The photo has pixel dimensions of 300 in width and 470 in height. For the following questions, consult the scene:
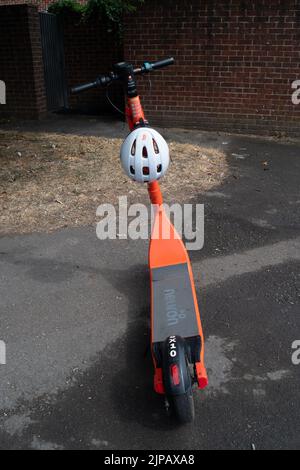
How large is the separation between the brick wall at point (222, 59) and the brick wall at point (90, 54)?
1.47m

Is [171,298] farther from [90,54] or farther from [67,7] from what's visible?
[67,7]

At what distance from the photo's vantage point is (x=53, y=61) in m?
10.7

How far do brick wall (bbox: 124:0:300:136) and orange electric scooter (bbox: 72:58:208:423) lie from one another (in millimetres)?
5952

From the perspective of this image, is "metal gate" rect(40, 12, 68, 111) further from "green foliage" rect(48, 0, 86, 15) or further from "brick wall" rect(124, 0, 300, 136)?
"brick wall" rect(124, 0, 300, 136)

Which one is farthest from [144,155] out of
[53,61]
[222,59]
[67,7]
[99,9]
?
[67,7]

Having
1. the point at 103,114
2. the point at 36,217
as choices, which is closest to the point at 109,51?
the point at 103,114

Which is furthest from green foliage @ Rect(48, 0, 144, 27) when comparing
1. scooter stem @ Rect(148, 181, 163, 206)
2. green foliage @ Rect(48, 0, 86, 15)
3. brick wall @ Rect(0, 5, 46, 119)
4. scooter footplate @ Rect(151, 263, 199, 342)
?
scooter footplate @ Rect(151, 263, 199, 342)

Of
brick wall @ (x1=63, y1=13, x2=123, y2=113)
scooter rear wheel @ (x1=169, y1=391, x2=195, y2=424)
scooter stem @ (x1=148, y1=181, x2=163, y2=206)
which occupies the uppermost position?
brick wall @ (x1=63, y1=13, x2=123, y2=113)

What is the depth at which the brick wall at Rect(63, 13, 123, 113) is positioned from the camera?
10.3 metres

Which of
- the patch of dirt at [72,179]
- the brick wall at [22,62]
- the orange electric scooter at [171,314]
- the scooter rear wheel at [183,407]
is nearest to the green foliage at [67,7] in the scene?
the brick wall at [22,62]

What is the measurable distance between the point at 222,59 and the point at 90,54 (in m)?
3.65

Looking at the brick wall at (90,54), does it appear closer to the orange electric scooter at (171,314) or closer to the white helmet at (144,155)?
the orange electric scooter at (171,314)

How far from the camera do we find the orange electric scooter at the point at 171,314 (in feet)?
7.53

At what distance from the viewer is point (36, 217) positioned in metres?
5.08
